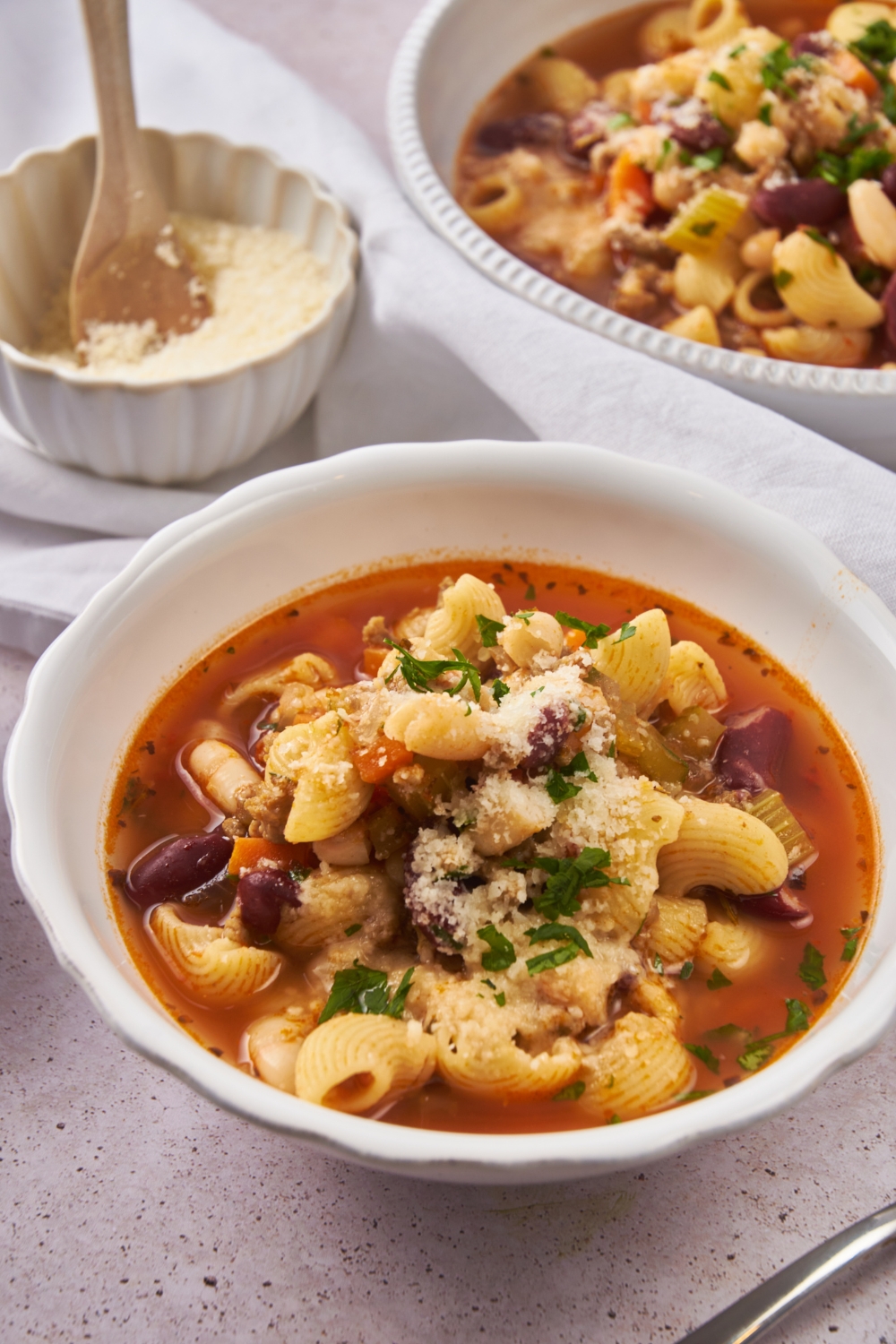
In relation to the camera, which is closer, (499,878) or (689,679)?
(499,878)

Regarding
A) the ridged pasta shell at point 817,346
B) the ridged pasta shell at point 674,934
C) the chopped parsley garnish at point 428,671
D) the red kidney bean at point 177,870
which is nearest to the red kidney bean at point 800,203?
the ridged pasta shell at point 817,346

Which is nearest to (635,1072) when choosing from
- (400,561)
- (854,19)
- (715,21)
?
(400,561)

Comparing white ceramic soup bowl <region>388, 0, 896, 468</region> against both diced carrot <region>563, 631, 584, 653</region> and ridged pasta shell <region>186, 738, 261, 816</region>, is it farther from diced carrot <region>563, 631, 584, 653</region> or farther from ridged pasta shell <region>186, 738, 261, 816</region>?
ridged pasta shell <region>186, 738, 261, 816</region>

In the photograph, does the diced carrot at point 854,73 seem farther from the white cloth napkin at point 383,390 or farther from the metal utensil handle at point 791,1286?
the metal utensil handle at point 791,1286

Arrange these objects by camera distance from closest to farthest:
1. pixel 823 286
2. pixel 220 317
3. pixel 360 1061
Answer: pixel 360 1061 < pixel 823 286 < pixel 220 317

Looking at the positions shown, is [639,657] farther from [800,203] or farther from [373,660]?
[800,203]

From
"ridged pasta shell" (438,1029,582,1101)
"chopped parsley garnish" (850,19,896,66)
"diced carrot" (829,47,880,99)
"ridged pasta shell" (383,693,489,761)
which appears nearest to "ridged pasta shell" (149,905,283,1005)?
"ridged pasta shell" (438,1029,582,1101)
